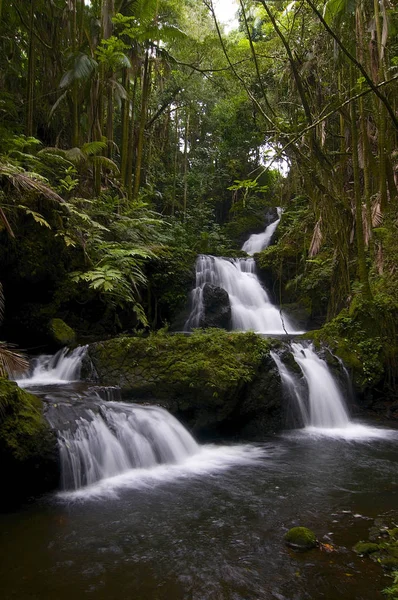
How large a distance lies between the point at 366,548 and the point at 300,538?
54 cm

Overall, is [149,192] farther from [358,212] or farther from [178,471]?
[178,471]

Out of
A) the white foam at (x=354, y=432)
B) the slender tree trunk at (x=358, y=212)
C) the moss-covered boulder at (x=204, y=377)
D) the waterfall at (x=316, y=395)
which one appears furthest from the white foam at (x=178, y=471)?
the slender tree trunk at (x=358, y=212)

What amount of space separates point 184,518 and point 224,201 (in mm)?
20044

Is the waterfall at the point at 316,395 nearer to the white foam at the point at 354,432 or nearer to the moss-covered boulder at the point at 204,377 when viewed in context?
the white foam at the point at 354,432

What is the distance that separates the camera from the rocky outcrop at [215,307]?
12289 mm

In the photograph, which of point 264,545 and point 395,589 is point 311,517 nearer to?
point 264,545

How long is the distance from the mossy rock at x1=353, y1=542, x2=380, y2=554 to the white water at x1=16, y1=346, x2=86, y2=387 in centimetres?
541

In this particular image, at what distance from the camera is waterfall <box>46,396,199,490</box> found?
5301mm

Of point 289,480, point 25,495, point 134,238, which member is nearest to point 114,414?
point 25,495

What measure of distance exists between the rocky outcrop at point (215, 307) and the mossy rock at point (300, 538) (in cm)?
840

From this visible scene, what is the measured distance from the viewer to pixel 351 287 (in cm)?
1055

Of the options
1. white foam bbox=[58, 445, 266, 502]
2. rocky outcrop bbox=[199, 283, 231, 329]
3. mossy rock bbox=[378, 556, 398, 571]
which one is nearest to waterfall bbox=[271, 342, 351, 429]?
white foam bbox=[58, 445, 266, 502]

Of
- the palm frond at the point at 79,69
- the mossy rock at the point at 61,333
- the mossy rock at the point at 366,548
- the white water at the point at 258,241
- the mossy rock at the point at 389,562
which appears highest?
the palm frond at the point at 79,69

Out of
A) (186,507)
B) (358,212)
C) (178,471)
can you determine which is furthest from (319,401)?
(186,507)
